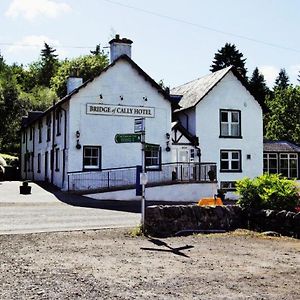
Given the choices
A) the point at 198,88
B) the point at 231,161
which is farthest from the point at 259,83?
the point at 231,161

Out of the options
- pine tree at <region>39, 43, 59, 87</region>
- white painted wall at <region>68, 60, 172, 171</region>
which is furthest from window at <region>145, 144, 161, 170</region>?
pine tree at <region>39, 43, 59, 87</region>

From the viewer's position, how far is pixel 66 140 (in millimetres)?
30656

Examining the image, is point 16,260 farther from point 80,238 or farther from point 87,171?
point 87,171

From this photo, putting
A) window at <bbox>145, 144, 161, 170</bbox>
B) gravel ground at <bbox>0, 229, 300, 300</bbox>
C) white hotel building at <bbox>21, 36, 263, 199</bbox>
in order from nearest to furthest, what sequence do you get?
gravel ground at <bbox>0, 229, 300, 300</bbox>
white hotel building at <bbox>21, 36, 263, 199</bbox>
window at <bbox>145, 144, 161, 170</bbox>

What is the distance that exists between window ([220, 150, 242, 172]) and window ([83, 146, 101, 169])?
1007cm

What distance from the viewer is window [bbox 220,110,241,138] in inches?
1441

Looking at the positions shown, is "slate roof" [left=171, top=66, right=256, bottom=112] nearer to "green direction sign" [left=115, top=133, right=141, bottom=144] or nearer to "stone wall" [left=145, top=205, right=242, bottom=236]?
"stone wall" [left=145, top=205, right=242, bottom=236]

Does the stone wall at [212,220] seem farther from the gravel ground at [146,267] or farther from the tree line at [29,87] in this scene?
the tree line at [29,87]

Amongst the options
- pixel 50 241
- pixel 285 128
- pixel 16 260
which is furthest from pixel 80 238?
pixel 285 128

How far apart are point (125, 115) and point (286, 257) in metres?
23.1

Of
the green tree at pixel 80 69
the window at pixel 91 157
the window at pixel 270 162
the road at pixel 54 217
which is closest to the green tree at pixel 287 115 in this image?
the window at pixel 270 162

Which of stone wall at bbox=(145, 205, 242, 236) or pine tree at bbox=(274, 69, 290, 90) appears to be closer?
stone wall at bbox=(145, 205, 242, 236)

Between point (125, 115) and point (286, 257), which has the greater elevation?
point (125, 115)

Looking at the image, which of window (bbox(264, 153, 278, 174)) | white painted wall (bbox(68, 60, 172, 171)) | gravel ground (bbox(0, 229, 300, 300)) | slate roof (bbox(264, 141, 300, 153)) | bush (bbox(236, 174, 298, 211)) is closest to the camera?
gravel ground (bbox(0, 229, 300, 300))
